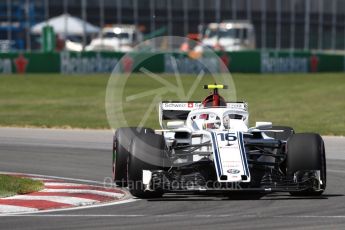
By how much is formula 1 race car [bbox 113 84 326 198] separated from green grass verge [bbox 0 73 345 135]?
447 inches

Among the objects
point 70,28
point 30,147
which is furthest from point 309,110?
point 70,28

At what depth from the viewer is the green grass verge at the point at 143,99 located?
29969mm

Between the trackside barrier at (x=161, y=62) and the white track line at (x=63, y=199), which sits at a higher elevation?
the white track line at (x=63, y=199)

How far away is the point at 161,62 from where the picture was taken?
5378cm

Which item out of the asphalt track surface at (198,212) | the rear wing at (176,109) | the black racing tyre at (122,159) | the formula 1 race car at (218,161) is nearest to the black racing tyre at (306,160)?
the formula 1 race car at (218,161)

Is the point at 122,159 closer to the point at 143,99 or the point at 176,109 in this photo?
the point at 176,109

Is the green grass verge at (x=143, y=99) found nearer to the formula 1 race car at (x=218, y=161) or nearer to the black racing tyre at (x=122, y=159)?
the formula 1 race car at (x=218, y=161)

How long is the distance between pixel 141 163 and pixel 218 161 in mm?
1053

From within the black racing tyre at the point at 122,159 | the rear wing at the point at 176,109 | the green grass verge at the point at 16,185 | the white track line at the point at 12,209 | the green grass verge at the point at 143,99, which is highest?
the rear wing at the point at 176,109

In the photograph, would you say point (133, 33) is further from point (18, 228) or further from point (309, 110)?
point (18, 228)

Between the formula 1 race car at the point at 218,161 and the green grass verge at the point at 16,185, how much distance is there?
1161mm

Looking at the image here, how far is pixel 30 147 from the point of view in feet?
73.3

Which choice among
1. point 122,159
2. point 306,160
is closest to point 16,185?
point 122,159

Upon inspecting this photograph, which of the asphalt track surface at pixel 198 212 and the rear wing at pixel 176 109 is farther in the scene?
the rear wing at pixel 176 109
